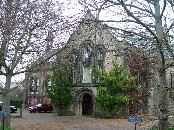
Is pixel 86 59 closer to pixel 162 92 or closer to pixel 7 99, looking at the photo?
pixel 7 99

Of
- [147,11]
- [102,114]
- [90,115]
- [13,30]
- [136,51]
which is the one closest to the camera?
[147,11]

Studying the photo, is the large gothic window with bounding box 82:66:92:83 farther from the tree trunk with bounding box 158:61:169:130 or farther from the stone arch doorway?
the tree trunk with bounding box 158:61:169:130

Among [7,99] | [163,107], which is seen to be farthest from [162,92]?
[7,99]

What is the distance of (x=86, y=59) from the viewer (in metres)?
29.5

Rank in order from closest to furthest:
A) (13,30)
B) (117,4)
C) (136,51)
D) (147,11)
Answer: (117,4), (147,11), (136,51), (13,30)

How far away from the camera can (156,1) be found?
999 cm

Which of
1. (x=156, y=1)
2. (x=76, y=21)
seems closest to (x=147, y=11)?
(x=156, y=1)

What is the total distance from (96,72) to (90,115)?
581 cm

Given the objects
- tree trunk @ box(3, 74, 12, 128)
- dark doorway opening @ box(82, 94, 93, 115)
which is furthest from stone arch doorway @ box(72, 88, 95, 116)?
tree trunk @ box(3, 74, 12, 128)

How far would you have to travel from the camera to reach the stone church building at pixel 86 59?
423 inches

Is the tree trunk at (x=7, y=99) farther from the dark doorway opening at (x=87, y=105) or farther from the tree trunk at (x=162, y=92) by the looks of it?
the dark doorway opening at (x=87, y=105)

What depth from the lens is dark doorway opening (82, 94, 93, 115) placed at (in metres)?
43.4

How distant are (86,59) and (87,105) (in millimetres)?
15316

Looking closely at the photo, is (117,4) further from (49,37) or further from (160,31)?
(49,37)
